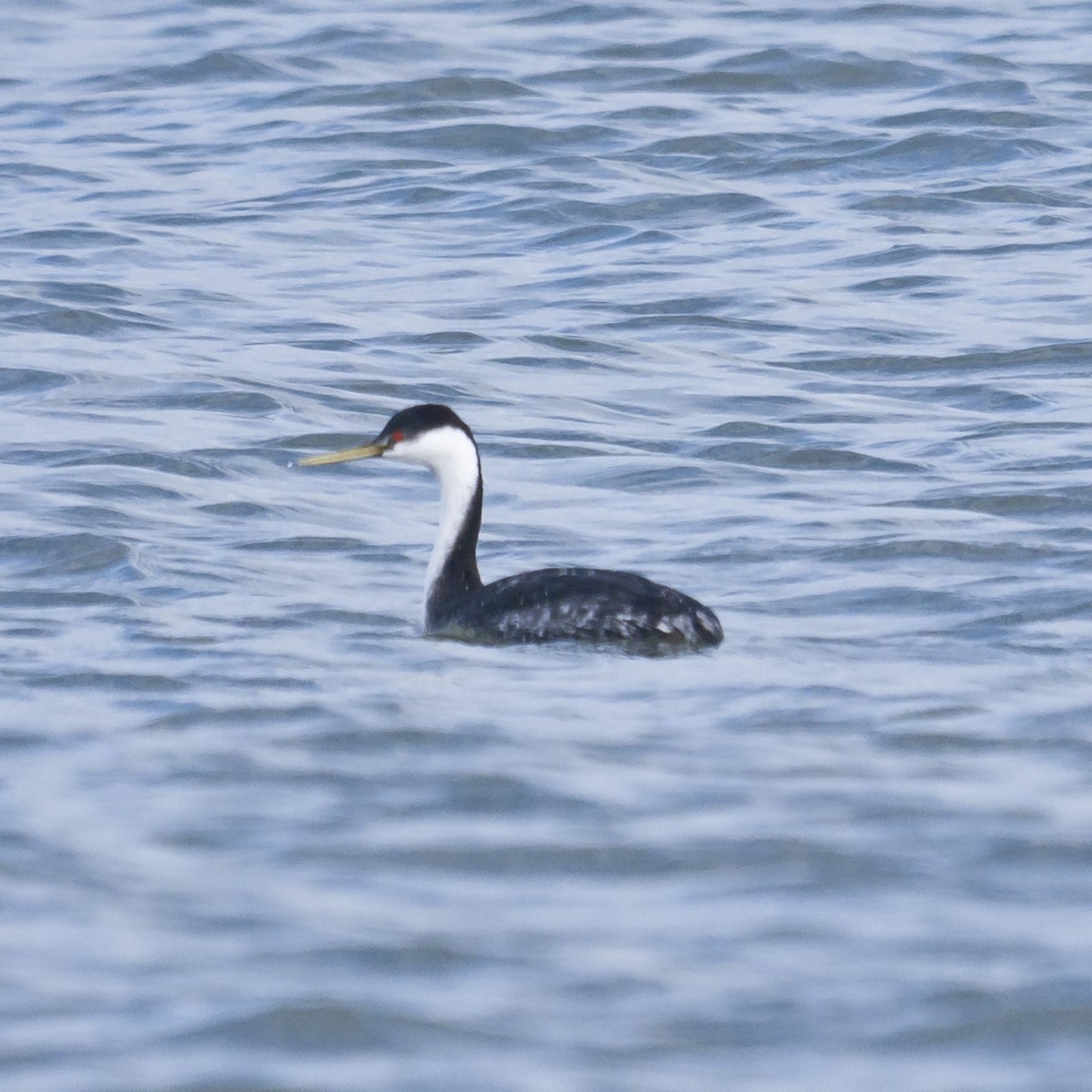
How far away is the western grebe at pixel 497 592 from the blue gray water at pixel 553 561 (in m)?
0.16

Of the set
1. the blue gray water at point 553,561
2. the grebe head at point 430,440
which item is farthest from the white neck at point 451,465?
the blue gray water at point 553,561

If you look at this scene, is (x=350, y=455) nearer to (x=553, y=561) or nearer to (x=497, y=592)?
(x=553, y=561)

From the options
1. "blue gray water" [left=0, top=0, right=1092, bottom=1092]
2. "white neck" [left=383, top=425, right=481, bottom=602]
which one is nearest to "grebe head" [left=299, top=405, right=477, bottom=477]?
"white neck" [left=383, top=425, right=481, bottom=602]

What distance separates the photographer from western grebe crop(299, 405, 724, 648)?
936cm

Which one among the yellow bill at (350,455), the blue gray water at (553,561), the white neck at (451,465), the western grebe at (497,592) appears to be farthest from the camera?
the yellow bill at (350,455)

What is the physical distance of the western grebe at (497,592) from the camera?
936 cm

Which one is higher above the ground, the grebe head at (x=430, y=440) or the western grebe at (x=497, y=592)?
the grebe head at (x=430, y=440)

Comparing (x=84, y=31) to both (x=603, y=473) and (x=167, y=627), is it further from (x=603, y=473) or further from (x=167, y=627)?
(x=167, y=627)

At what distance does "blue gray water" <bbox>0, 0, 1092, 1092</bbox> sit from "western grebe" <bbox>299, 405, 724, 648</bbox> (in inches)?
6.3

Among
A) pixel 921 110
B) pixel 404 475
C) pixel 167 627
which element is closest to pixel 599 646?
pixel 167 627

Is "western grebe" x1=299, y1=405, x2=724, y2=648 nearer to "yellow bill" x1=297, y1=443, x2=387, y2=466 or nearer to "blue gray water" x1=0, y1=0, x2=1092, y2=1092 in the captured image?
"yellow bill" x1=297, y1=443, x2=387, y2=466

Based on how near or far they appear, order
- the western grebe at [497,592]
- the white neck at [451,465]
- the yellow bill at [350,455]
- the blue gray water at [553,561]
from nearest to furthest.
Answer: the blue gray water at [553,561]
the western grebe at [497,592]
the white neck at [451,465]
the yellow bill at [350,455]

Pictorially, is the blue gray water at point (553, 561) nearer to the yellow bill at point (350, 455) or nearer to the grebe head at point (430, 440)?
the yellow bill at point (350, 455)

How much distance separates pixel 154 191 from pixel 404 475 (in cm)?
763
